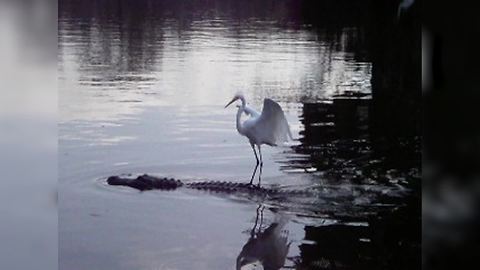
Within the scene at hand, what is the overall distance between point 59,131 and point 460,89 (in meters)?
1.59

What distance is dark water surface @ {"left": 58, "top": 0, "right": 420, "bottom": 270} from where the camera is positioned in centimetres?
309

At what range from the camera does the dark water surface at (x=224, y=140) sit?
3.09m

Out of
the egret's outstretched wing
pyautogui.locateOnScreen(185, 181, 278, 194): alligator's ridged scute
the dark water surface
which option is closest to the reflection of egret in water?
the dark water surface

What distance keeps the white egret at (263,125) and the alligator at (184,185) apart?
0.05 meters

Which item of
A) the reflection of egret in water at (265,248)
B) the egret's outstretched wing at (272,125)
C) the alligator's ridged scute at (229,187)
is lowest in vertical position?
the reflection of egret in water at (265,248)

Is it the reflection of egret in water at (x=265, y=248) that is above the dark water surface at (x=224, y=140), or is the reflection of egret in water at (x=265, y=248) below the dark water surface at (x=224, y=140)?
below

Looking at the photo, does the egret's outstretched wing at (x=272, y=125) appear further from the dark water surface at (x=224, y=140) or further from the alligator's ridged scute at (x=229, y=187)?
the alligator's ridged scute at (x=229, y=187)

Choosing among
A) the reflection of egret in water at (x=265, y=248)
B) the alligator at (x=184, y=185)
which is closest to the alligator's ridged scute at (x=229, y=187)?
the alligator at (x=184, y=185)

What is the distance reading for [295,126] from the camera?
3172mm

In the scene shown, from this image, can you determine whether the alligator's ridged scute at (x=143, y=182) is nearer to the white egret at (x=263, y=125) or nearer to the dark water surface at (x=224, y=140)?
the dark water surface at (x=224, y=140)

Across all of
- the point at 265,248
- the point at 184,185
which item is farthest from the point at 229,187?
the point at 265,248

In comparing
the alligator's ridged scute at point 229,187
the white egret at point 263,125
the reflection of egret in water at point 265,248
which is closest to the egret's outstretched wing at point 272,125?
the white egret at point 263,125

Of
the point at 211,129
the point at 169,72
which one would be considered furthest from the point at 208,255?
the point at 169,72

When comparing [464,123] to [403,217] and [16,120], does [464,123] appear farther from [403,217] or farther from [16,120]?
[16,120]
